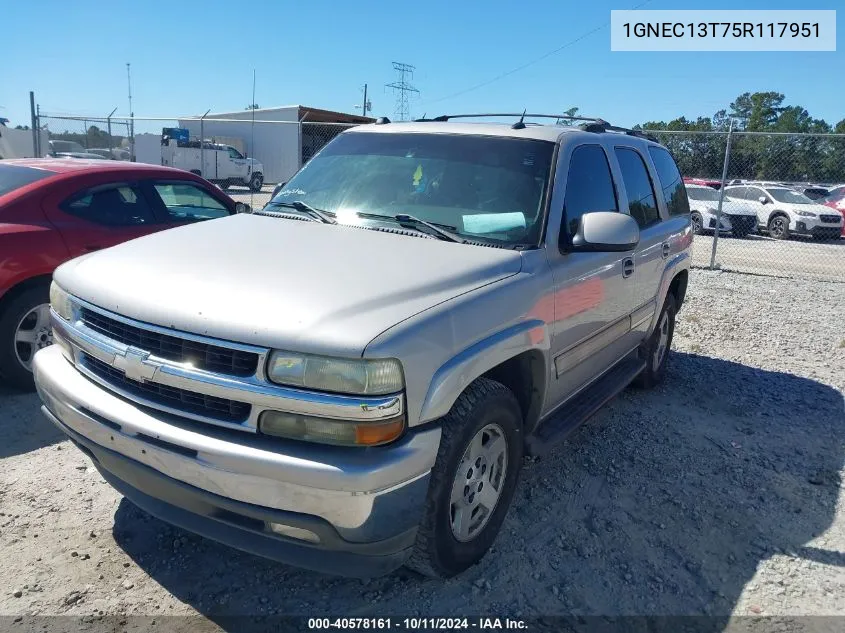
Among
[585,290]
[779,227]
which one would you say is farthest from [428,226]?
[779,227]

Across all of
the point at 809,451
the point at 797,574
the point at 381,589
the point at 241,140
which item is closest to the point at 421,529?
the point at 381,589

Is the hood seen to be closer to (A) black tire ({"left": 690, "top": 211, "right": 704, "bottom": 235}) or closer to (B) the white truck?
(A) black tire ({"left": 690, "top": 211, "right": 704, "bottom": 235})

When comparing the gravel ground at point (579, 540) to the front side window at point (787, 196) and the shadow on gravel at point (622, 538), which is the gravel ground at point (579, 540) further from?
the front side window at point (787, 196)

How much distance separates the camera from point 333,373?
2227 mm

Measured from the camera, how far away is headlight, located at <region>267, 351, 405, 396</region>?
2.22 metres

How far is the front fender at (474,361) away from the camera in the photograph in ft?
7.88

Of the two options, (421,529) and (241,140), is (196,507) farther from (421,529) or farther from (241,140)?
(241,140)

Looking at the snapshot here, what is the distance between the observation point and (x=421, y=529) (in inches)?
101

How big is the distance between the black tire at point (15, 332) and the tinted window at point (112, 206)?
2.28 ft

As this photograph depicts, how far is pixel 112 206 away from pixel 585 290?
3.81 m

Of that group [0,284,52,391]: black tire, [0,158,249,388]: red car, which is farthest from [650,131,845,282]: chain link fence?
[0,284,52,391]: black tire

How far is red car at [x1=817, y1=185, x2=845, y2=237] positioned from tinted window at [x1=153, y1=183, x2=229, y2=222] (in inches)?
730

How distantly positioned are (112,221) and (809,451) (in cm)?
534

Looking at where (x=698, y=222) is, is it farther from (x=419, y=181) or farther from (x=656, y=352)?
(x=419, y=181)
